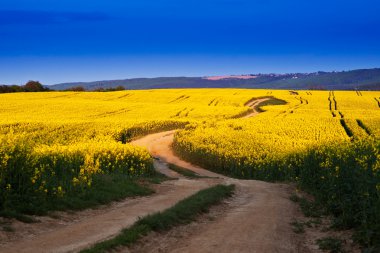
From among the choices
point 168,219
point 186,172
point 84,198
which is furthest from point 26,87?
point 168,219

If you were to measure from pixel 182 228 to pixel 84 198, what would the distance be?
3.99 meters

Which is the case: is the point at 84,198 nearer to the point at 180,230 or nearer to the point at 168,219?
the point at 168,219

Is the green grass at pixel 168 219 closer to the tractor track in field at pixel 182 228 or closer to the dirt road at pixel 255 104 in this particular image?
the tractor track in field at pixel 182 228

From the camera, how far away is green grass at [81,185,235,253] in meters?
9.86

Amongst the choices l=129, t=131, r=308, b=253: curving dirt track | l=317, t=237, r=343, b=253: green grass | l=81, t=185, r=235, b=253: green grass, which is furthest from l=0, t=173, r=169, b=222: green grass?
l=317, t=237, r=343, b=253: green grass

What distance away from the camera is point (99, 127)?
50.9 meters

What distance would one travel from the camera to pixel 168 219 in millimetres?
12625

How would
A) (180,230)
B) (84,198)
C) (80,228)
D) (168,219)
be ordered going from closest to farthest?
(80,228)
(180,230)
(168,219)
(84,198)

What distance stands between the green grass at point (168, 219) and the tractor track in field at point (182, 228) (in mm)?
283

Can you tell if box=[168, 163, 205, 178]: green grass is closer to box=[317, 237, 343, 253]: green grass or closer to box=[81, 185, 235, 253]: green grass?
box=[81, 185, 235, 253]: green grass

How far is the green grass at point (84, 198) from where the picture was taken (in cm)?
1211

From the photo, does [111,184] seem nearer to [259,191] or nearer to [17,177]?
[17,177]

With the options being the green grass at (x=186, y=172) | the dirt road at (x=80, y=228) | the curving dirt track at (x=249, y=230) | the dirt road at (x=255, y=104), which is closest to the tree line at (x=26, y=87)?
the dirt road at (x=255, y=104)

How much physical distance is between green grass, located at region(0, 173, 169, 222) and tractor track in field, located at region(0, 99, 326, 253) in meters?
0.38
